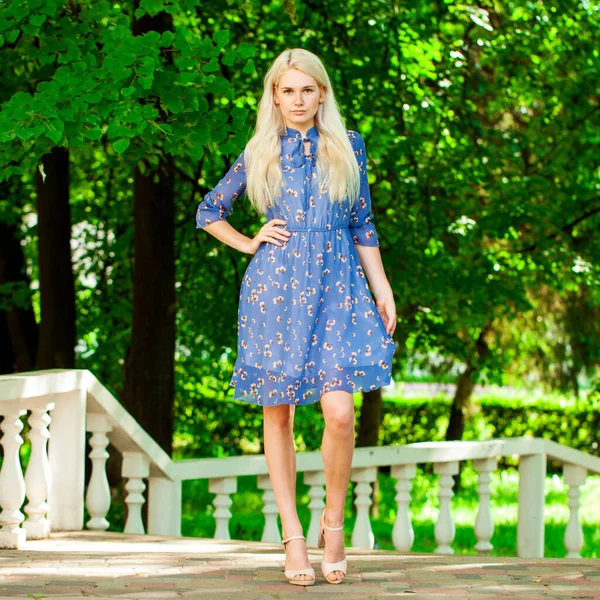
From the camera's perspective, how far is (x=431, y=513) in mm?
11938

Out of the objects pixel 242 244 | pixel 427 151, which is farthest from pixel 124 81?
pixel 427 151

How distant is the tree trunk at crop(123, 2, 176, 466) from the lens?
7062 mm

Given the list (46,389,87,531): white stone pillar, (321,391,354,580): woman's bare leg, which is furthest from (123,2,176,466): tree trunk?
(321,391,354,580): woman's bare leg

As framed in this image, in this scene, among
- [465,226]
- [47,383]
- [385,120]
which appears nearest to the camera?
[47,383]

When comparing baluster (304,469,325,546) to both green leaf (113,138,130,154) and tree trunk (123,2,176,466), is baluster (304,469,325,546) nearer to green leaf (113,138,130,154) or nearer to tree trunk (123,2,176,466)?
green leaf (113,138,130,154)

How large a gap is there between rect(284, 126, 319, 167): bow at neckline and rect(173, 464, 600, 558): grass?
248 inches

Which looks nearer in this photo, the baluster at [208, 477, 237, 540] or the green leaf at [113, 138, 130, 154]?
the green leaf at [113, 138, 130, 154]

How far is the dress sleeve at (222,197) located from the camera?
3.83m

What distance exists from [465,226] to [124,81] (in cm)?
394

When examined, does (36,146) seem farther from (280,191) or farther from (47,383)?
(280,191)

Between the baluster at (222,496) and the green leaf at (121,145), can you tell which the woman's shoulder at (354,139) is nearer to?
the green leaf at (121,145)

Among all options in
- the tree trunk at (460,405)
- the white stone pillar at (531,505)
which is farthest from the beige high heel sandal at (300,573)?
the tree trunk at (460,405)

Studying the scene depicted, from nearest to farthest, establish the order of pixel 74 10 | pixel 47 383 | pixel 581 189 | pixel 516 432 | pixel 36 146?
pixel 47 383 → pixel 36 146 → pixel 74 10 → pixel 581 189 → pixel 516 432

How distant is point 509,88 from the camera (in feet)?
29.2
